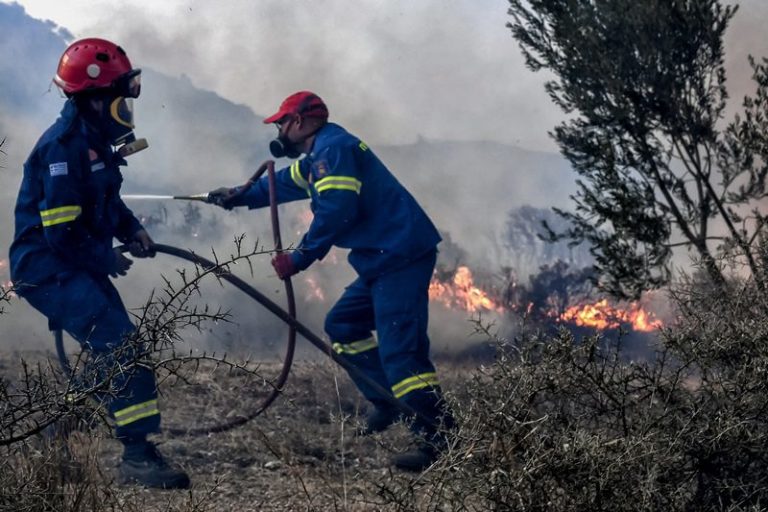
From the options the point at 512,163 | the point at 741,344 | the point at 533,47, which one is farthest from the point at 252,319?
the point at 512,163

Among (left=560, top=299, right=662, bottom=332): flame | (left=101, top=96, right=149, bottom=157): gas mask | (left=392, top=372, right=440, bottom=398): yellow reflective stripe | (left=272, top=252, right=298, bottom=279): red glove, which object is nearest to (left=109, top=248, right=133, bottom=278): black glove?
(left=101, top=96, right=149, bottom=157): gas mask

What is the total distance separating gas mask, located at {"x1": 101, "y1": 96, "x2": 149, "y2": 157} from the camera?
205 inches

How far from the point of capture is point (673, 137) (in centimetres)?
760

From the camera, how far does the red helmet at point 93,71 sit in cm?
513

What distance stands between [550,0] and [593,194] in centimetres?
179

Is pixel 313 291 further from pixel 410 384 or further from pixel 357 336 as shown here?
pixel 410 384

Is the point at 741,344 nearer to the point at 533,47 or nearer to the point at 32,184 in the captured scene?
the point at 32,184

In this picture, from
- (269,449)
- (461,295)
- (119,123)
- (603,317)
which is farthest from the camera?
(461,295)

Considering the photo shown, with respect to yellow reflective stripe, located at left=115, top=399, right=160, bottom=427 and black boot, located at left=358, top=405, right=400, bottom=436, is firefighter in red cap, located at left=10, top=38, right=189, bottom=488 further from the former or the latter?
black boot, located at left=358, top=405, right=400, bottom=436

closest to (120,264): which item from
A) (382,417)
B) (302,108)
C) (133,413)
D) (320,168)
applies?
(133,413)

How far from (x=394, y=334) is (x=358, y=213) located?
86 cm

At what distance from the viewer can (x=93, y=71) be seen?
512 centimetres

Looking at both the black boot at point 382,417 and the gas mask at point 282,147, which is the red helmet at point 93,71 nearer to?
the gas mask at point 282,147

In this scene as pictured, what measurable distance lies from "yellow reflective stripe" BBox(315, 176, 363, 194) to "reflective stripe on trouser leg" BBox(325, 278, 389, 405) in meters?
0.71
